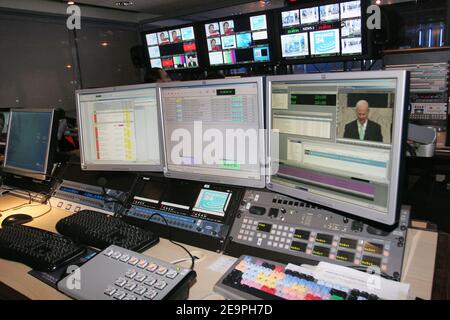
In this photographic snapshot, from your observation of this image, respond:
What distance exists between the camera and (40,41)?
5.35 meters

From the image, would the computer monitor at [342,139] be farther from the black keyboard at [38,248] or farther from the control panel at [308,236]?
the black keyboard at [38,248]

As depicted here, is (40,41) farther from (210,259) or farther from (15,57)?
(210,259)

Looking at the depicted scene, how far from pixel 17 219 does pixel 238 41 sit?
269 centimetres

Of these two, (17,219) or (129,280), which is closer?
(129,280)

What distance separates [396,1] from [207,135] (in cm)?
435

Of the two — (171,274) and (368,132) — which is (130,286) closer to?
(171,274)

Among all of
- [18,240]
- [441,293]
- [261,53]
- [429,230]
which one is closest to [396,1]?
[261,53]

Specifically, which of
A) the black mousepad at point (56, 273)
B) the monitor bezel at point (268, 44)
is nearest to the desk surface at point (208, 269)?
the black mousepad at point (56, 273)

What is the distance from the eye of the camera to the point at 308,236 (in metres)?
1.06

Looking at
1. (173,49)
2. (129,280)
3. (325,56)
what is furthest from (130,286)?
(173,49)

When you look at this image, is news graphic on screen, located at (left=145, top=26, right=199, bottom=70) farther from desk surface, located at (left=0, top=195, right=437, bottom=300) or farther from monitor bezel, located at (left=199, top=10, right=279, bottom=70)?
desk surface, located at (left=0, top=195, right=437, bottom=300)

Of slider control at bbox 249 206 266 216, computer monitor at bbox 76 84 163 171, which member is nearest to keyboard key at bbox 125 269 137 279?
slider control at bbox 249 206 266 216

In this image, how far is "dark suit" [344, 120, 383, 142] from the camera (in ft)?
2.91

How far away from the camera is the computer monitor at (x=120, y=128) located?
143cm
